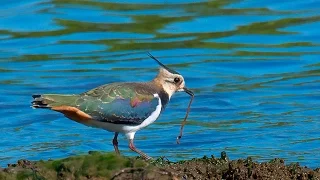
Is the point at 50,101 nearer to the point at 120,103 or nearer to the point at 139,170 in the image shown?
the point at 120,103

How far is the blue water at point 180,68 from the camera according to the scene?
12.7 m

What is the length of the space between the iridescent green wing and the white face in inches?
13.1

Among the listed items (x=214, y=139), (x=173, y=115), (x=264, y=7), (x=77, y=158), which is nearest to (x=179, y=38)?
(x=264, y=7)

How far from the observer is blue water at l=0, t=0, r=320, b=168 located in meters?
12.7

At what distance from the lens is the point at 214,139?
507 inches

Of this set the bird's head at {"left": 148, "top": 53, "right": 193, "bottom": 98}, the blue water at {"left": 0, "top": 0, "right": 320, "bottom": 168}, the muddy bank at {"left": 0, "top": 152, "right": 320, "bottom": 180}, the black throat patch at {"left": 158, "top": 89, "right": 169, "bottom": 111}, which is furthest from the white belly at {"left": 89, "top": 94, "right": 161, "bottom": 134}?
the blue water at {"left": 0, "top": 0, "right": 320, "bottom": 168}

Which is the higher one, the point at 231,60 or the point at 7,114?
the point at 231,60

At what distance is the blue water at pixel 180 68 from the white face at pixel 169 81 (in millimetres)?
1141

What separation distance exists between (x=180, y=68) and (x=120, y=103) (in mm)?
6105

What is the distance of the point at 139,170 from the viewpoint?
7.75 m

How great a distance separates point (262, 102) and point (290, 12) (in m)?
5.05

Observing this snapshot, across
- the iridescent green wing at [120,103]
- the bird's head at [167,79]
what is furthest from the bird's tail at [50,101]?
the bird's head at [167,79]

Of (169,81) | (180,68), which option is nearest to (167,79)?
(169,81)

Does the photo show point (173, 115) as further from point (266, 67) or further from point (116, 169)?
point (116, 169)
